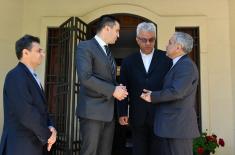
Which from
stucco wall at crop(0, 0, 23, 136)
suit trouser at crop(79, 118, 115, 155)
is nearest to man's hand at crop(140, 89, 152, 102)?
suit trouser at crop(79, 118, 115, 155)

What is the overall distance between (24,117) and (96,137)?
65cm

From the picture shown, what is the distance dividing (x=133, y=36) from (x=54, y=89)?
1.96 metres

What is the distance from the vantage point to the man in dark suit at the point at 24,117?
2.55 metres

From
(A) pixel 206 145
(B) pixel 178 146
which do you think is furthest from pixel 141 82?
(A) pixel 206 145

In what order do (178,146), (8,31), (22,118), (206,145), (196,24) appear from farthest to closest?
(196,24) → (8,31) → (206,145) → (178,146) → (22,118)

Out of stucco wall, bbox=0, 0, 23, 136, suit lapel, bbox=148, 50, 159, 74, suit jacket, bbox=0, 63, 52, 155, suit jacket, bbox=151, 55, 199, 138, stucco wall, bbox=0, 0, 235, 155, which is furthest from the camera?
stucco wall, bbox=0, 0, 235, 155

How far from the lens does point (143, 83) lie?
3338 mm

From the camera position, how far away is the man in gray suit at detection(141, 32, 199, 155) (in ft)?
9.23

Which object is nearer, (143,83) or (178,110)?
(178,110)

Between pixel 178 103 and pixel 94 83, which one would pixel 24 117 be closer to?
pixel 94 83

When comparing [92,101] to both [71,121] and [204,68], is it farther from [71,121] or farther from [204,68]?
[204,68]

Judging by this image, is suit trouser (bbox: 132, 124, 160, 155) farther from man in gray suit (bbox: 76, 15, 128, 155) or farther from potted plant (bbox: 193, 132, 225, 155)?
potted plant (bbox: 193, 132, 225, 155)

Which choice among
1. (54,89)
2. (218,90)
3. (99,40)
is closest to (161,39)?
(218,90)

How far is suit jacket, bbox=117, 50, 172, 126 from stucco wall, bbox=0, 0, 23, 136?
2.17 metres
